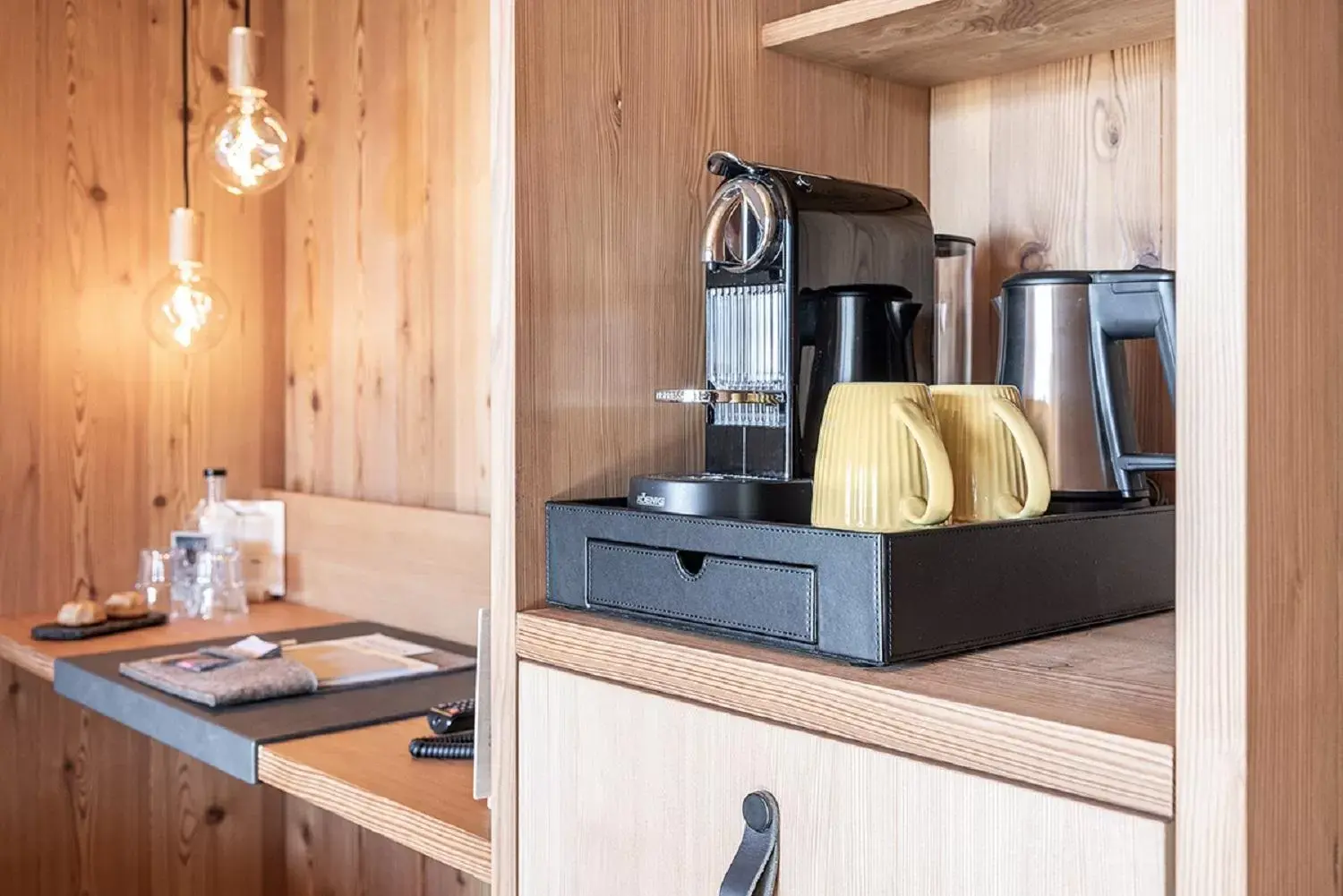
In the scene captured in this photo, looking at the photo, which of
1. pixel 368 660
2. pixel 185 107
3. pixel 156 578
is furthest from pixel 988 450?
pixel 185 107

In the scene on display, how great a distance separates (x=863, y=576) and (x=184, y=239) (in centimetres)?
199

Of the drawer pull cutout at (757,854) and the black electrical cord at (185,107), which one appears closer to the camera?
the drawer pull cutout at (757,854)

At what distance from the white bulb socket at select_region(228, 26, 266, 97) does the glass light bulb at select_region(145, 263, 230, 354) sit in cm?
45

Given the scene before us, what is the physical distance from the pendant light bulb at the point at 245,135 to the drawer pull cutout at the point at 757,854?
1659mm

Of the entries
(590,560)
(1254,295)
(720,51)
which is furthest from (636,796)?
(720,51)

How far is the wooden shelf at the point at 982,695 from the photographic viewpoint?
675mm

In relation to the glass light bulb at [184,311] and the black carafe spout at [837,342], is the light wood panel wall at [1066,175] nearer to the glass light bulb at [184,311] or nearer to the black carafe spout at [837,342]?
the black carafe spout at [837,342]

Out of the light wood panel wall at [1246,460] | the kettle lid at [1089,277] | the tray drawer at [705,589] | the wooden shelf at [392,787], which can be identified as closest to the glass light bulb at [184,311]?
the wooden shelf at [392,787]

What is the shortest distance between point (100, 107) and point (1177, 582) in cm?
249

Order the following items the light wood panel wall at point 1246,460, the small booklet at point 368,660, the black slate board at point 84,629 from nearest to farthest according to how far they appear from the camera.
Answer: the light wood panel wall at point 1246,460, the small booklet at point 368,660, the black slate board at point 84,629

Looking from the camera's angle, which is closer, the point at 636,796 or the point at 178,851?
the point at 636,796

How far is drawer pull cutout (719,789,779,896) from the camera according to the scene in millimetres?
838

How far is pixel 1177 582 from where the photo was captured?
0.67m

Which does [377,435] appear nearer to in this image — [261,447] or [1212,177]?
[261,447]
